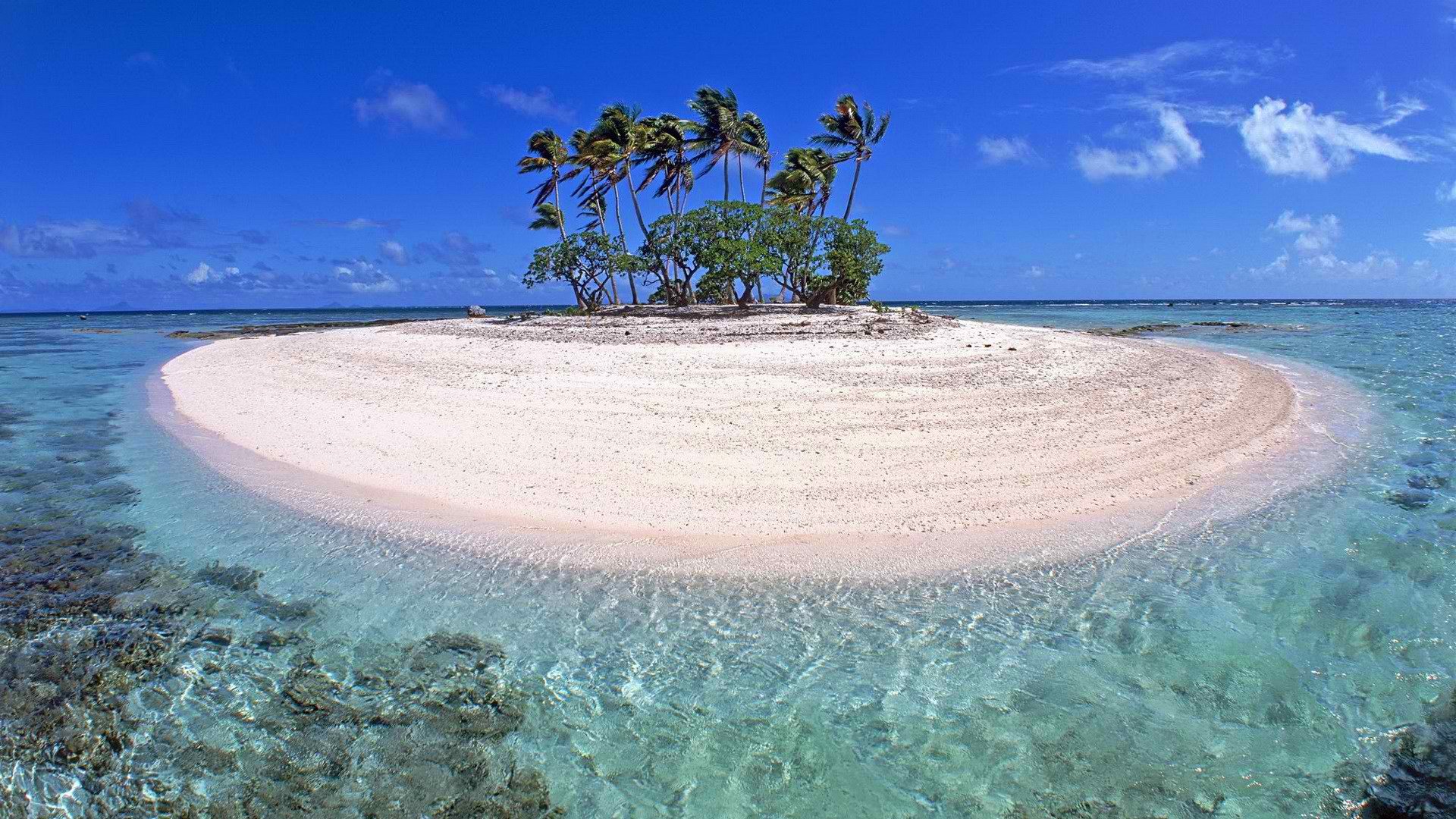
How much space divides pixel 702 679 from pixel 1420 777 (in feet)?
12.0

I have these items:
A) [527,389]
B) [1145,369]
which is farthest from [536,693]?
[1145,369]

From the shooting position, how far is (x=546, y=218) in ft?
151

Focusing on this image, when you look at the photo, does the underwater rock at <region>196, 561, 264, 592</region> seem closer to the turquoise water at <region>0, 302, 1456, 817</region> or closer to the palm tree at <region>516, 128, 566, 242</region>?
the turquoise water at <region>0, 302, 1456, 817</region>

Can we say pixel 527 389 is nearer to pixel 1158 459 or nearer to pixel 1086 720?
pixel 1158 459

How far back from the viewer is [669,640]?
479 centimetres

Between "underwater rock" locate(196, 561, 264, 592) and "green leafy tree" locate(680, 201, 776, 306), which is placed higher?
"green leafy tree" locate(680, 201, 776, 306)

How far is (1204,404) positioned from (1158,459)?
4.72 meters

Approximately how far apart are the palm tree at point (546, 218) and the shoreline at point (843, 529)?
123ft

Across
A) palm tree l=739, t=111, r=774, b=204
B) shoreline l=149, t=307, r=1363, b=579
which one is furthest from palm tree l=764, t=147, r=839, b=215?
shoreline l=149, t=307, r=1363, b=579

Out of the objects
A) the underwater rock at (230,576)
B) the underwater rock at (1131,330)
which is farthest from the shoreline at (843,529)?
the underwater rock at (1131,330)

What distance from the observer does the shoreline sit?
5969mm

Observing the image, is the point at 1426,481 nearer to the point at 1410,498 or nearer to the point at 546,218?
the point at 1410,498

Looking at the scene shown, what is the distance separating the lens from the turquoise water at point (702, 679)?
3475 mm

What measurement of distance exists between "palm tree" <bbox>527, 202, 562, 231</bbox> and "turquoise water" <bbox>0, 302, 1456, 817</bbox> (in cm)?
4073
